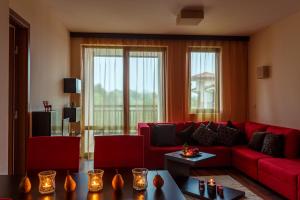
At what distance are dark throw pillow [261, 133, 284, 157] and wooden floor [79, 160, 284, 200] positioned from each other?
53cm

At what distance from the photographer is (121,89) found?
585 cm

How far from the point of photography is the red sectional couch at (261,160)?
3.30 metres

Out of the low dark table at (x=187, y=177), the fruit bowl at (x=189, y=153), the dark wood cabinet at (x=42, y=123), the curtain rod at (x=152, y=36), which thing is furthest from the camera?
the curtain rod at (x=152, y=36)

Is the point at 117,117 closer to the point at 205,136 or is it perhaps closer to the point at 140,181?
the point at 205,136

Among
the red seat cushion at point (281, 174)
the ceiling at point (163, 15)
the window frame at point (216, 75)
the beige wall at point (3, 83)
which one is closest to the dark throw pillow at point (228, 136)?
the window frame at point (216, 75)

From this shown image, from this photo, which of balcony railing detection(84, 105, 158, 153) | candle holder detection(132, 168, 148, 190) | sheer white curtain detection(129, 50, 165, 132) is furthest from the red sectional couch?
candle holder detection(132, 168, 148, 190)

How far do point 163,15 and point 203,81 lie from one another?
2.07 m

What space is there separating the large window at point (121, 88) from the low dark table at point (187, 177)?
192 centimetres

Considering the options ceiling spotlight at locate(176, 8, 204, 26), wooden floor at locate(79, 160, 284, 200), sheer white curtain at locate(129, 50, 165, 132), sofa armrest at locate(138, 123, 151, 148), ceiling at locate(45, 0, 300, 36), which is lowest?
wooden floor at locate(79, 160, 284, 200)

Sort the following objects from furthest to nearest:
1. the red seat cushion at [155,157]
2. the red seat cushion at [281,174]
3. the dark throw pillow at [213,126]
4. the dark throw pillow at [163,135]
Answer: the dark throw pillow at [213,126]
the dark throw pillow at [163,135]
the red seat cushion at [155,157]
the red seat cushion at [281,174]

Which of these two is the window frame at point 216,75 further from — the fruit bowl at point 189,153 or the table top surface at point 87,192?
the table top surface at point 87,192

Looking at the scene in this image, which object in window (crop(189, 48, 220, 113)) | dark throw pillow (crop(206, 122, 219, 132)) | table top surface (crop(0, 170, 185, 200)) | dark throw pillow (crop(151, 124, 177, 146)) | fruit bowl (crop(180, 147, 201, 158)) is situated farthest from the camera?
window (crop(189, 48, 220, 113))

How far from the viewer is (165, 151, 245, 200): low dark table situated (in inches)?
131

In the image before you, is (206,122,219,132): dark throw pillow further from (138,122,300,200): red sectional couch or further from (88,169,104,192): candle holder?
(88,169,104,192): candle holder
